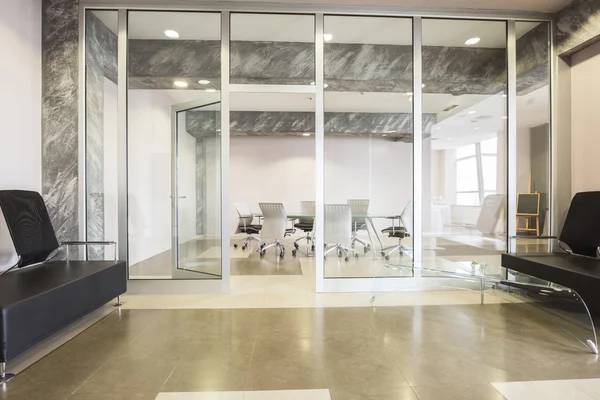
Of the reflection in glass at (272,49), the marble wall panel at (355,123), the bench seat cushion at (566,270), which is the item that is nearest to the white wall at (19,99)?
the marble wall panel at (355,123)

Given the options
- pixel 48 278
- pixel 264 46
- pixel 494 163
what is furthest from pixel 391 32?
pixel 48 278

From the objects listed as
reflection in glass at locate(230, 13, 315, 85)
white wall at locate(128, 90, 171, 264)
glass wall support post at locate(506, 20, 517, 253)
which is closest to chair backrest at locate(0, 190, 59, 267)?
white wall at locate(128, 90, 171, 264)

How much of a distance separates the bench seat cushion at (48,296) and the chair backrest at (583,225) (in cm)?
483

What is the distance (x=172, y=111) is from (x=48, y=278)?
2.38 meters

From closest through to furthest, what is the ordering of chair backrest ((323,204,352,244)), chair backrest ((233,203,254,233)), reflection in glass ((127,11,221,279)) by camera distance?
reflection in glass ((127,11,221,279))
chair backrest ((323,204,352,244))
chair backrest ((233,203,254,233))

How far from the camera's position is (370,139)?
4277 mm

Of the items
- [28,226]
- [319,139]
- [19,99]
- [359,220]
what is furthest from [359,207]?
[19,99]

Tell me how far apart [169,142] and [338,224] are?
2357mm

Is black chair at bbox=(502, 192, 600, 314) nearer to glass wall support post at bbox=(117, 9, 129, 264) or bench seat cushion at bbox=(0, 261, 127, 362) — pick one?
bench seat cushion at bbox=(0, 261, 127, 362)

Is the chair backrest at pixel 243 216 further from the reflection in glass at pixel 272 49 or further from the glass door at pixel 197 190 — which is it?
the reflection in glass at pixel 272 49

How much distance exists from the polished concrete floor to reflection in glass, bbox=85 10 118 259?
118cm

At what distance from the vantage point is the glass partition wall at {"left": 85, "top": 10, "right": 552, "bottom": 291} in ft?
13.0

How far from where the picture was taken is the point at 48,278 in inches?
107

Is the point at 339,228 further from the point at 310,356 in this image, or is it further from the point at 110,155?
the point at 110,155
